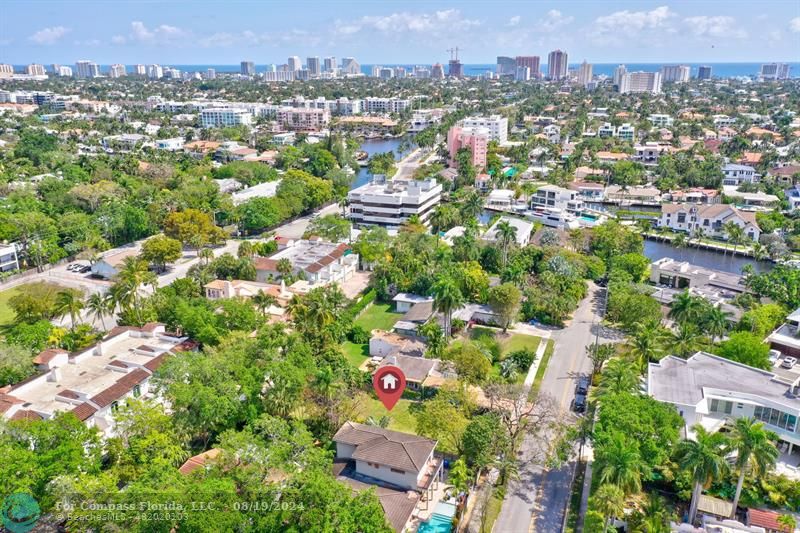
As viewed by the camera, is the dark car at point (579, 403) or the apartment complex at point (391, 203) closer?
the dark car at point (579, 403)

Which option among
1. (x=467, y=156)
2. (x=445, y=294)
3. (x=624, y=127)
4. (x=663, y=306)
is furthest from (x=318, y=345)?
(x=624, y=127)

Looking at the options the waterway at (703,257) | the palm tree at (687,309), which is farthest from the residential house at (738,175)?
the palm tree at (687,309)

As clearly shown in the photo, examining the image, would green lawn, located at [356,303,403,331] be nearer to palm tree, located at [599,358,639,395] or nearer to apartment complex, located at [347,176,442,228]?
palm tree, located at [599,358,639,395]

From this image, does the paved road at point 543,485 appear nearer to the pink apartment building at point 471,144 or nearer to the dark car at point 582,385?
the dark car at point 582,385

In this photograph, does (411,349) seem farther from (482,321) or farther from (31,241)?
(31,241)

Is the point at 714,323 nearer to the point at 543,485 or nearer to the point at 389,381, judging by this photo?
the point at 543,485

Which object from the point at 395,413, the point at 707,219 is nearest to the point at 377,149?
the point at 707,219
